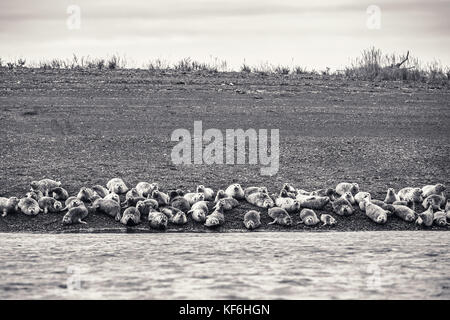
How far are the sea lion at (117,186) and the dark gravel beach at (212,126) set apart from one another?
539 mm

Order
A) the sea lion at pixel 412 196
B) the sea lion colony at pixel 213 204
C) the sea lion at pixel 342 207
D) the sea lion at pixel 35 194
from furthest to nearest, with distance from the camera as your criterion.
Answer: the sea lion at pixel 412 196 < the sea lion at pixel 35 194 < the sea lion at pixel 342 207 < the sea lion colony at pixel 213 204

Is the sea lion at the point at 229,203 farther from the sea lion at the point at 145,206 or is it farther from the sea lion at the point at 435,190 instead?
the sea lion at the point at 435,190

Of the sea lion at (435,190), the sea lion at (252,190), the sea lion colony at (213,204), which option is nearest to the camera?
the sea lion colony at (213,204)

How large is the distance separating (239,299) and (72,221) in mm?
6122

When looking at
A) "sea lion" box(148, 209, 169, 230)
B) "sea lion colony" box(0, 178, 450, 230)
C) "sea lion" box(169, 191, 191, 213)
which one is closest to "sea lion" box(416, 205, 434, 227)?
"sea lion colony" box(0, 178, 450, 230)

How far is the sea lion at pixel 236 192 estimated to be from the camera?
51.5ft

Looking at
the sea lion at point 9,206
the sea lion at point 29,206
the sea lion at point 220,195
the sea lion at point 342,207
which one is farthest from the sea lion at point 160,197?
the sea lion at point 342,207

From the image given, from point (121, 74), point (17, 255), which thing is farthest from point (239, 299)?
point (121, 74)

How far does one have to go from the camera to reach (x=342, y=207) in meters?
15.2

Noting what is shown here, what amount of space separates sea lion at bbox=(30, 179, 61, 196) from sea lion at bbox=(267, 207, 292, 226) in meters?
4.44

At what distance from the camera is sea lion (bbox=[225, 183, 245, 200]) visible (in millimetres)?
15703

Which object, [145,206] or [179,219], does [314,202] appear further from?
[145,206]

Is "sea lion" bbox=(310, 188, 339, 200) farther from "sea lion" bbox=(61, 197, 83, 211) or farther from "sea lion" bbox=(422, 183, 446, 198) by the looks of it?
"sea lion" bbox=(61, 197, 83, 211)
